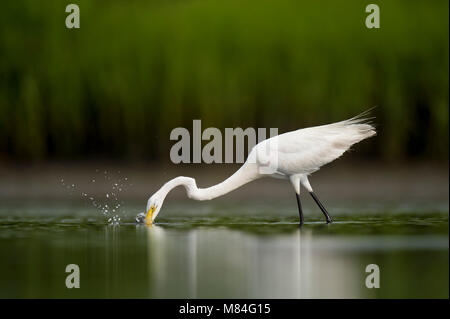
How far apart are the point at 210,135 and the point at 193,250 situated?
25.0 ft

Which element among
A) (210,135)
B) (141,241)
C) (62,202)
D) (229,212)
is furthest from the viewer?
(210,135)

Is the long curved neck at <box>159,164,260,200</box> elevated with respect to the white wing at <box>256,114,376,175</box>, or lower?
lower

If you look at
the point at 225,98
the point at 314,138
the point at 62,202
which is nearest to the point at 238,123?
the point at 225,98

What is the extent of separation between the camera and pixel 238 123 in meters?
18.4

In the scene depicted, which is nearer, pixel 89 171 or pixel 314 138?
pixel 314 138

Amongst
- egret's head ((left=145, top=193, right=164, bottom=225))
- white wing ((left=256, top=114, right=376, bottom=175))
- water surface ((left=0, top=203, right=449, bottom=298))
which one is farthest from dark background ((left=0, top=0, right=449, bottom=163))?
egret's head ((left=145, top=193, right=164, bottom=225))

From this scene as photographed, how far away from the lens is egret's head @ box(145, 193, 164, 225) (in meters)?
12.4

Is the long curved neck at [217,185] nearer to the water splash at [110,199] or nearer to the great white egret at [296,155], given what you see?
the great white egret at [296,155]

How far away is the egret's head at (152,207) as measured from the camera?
1236 centimetres

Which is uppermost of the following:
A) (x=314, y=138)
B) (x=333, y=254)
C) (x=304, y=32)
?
(x=304, y=32)

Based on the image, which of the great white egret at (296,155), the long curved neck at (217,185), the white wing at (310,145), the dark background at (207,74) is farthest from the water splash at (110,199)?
the white wing at (310,145)

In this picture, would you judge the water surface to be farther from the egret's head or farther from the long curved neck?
the long curved neck

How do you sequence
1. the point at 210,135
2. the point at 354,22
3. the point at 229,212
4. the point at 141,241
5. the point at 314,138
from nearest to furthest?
1. the point at 141,241
2. the point at 314,138
3. the point at 229,212
4. the point at 210,135
5. the point at 354,22

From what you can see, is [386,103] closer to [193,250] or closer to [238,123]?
[238,123]
